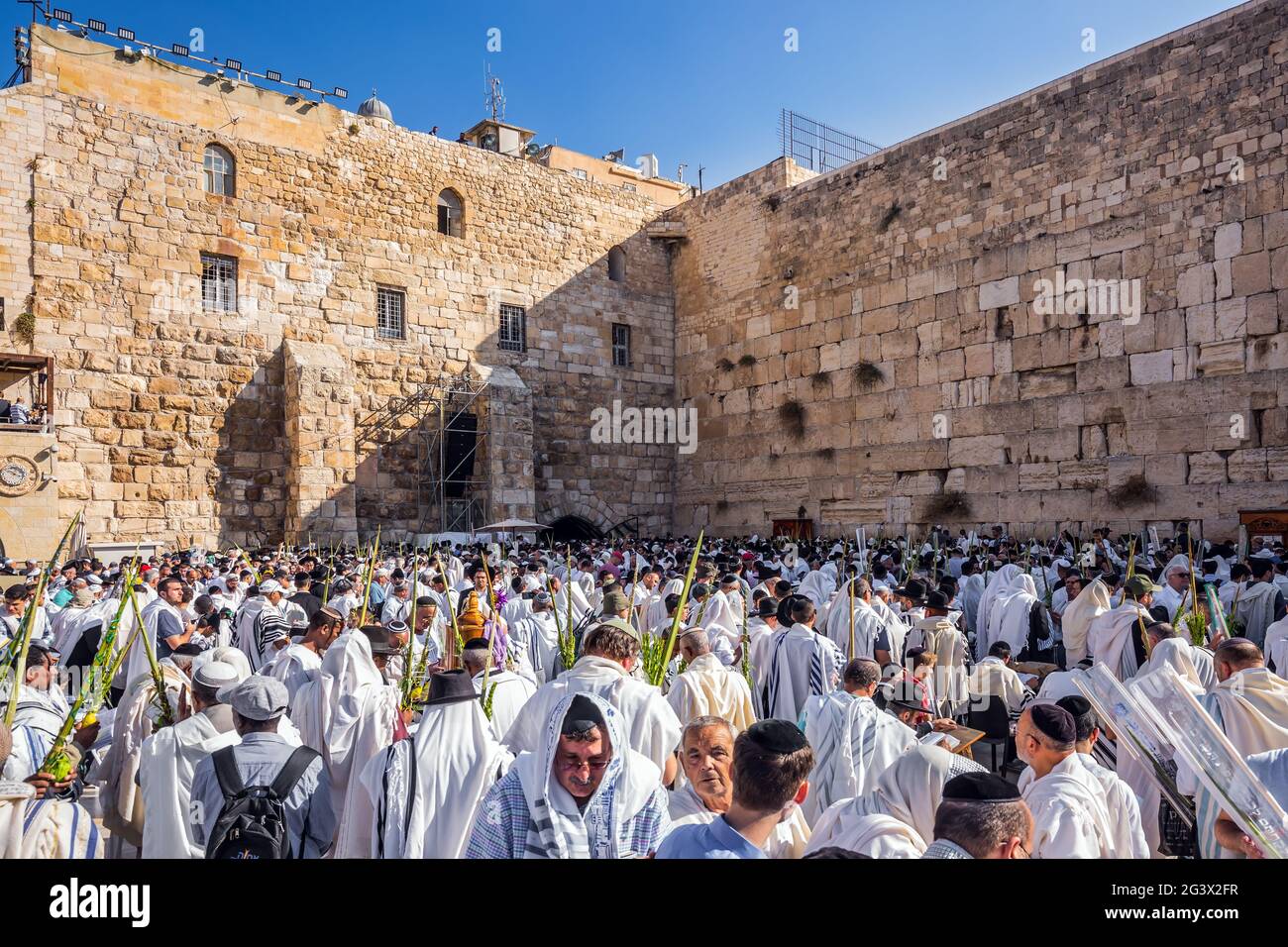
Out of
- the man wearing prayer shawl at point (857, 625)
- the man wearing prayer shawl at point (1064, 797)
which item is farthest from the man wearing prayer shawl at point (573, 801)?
the man wearing prayer shawl at point (857, 625)

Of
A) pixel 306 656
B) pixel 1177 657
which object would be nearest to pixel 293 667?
pixel 306 656

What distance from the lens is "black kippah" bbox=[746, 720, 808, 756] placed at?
226cm

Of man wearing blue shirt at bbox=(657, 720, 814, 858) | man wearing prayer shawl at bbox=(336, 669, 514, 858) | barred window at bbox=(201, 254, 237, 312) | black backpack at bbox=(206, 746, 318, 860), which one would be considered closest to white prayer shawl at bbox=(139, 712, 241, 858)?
black backpack at bbox=(206, 746, 318, 860)

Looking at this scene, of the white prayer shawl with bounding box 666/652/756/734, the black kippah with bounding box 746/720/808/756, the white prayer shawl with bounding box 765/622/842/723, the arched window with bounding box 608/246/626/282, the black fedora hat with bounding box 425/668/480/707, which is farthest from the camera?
the arched window with bounding box 608/246/626/282

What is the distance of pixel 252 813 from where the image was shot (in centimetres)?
270

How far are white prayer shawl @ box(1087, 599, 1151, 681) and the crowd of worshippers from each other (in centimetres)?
2

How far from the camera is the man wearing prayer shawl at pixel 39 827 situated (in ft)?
7.52

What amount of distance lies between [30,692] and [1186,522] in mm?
13200

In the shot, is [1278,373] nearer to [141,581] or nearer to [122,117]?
[141,581]

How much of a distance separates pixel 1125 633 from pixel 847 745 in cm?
395

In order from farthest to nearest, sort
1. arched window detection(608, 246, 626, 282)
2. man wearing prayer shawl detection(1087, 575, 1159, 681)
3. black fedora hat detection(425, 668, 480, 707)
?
arched window detection(608, 246, 626, 282), man wearing prayer shawl detection(1087, 575, 1159, 681), black fedora hat detection(425, 668, 480, 707)

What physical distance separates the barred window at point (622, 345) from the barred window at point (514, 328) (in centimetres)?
219

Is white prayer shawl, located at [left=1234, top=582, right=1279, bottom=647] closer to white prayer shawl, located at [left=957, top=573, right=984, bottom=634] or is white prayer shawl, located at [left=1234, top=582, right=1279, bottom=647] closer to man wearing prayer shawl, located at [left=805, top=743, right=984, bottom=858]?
white prayer shawl, located at [left=957, top=573, right=984, bottom=634]

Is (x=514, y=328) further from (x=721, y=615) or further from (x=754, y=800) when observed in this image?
(x=754, y=800)
